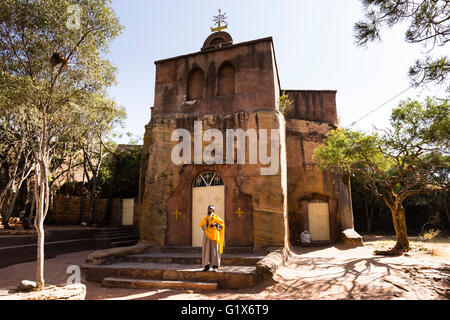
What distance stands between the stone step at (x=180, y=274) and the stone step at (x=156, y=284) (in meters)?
0.22

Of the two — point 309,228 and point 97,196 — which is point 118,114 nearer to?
point 97,196

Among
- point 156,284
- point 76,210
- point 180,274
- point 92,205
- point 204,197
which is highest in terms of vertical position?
point 204,197

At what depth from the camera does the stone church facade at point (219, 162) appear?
949 centimetres

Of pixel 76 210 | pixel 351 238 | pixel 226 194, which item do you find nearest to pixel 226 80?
pixel 226 194

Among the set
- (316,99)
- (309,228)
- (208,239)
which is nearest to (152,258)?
(208,239)

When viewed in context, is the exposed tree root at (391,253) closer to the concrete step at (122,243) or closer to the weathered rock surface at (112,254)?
the weathered rock surface at (112,254)

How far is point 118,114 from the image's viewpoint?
1778cm

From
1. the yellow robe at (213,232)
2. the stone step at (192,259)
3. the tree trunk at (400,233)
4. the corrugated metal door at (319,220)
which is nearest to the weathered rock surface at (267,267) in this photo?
the stone step at (192,259)

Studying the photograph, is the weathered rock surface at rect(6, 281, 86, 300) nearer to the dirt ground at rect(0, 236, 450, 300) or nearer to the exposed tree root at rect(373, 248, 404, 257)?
the dirt ground at rect(0, 236, 450, 300)

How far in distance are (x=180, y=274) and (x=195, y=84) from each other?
8168 mm

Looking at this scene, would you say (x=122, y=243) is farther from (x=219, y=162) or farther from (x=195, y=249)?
(x=219, y=162)

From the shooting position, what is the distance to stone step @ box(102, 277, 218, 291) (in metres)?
6.40

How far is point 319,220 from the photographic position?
15.3 meters
